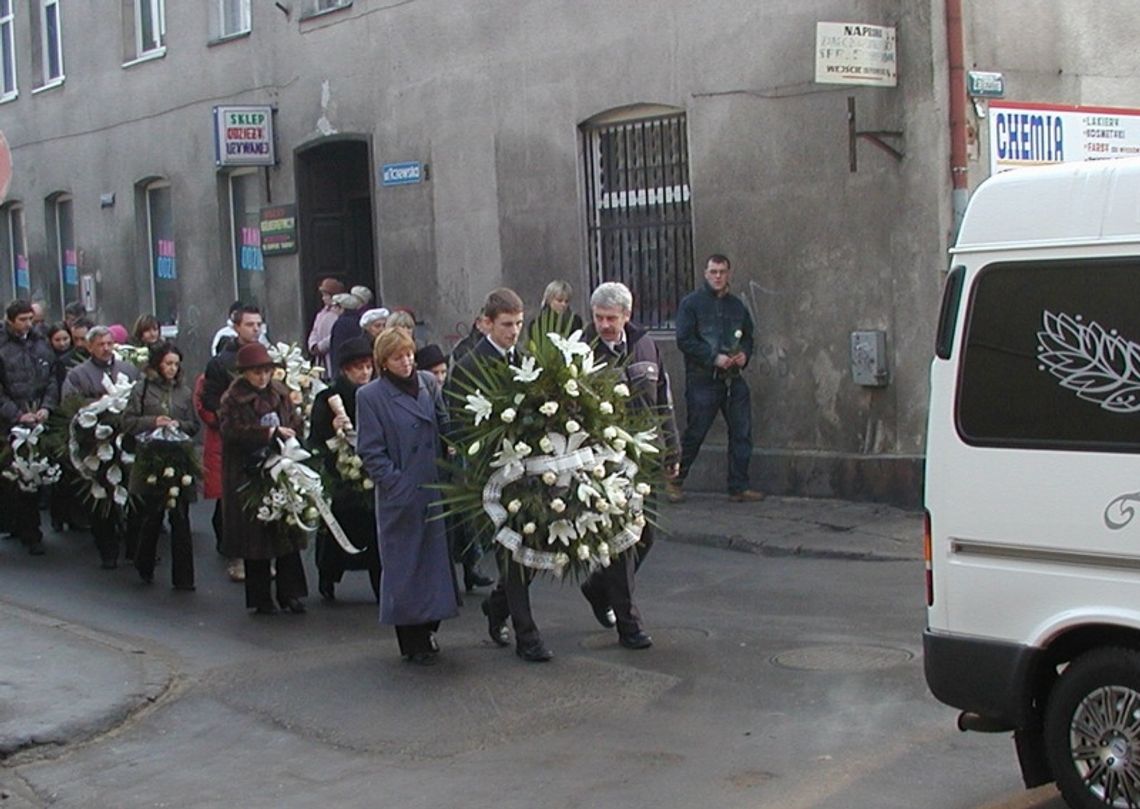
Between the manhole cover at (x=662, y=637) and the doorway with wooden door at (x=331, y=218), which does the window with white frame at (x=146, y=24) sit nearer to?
the doorway with wooden door at (x=331, y=218)

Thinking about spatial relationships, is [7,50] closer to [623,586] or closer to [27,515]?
[27,515]

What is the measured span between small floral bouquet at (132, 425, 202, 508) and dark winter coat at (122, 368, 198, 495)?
110 mm

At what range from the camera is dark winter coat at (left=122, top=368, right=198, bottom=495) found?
39.1ft

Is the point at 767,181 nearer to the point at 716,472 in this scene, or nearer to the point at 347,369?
the point at 716,472

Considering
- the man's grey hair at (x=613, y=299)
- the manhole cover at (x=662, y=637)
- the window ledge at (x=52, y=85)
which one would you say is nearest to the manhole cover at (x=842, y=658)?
the manhole cover at (x=662, y=637)

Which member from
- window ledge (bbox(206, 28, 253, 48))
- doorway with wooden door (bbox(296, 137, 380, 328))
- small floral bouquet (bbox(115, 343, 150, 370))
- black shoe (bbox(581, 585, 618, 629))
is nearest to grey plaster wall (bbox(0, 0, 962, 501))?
window ledge (bbox(206, 28, 253, 48))

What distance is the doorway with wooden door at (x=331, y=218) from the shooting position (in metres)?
20.9

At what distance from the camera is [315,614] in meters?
10.8

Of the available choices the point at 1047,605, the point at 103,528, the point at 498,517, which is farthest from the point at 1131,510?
the point at 103,528

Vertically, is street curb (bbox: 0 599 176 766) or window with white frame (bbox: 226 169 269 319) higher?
window with white frame (bbox: 226 169 269 319)

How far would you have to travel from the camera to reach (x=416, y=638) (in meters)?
9.07

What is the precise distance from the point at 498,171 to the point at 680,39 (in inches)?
117

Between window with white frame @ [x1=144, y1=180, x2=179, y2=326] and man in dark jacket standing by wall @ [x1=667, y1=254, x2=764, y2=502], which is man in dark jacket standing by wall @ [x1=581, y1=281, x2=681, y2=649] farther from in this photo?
window with white frame @ [x1=144, y1=180, x2=179, y2=326]

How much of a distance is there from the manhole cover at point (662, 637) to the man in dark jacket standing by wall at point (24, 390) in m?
5.70
